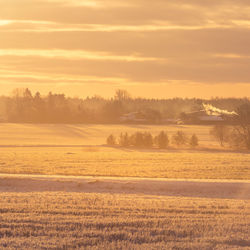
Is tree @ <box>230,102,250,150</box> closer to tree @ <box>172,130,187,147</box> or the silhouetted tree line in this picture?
the silhouetted tree line

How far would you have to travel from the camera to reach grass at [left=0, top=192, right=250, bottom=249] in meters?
10.2

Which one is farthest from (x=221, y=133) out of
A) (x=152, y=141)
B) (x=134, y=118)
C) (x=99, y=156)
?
(x=134, y=118)

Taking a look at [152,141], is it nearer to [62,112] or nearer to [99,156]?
[99,156]

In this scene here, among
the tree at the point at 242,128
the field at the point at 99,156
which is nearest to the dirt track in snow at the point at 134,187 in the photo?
the field at the point at 99,156

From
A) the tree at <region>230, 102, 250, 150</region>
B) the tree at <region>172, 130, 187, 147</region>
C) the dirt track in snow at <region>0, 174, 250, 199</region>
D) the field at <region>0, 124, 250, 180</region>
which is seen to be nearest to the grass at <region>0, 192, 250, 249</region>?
the dirt track in snow at <region>0, 174, 250, 199</region>

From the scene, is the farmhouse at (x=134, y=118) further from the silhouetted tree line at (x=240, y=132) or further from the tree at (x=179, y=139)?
the tree at (x=179, y=139)

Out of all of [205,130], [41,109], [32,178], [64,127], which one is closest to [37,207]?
[32,178]

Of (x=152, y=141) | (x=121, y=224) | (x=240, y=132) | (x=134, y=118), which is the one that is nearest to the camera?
(x=121, y=224)

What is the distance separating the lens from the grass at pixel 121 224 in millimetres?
10164

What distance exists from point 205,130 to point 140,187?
79093 millimetres

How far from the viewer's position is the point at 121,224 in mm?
11844

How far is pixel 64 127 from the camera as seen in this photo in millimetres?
108625

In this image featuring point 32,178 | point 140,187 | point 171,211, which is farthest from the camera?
point 32,178

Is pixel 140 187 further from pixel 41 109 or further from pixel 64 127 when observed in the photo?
pixel 41 109
